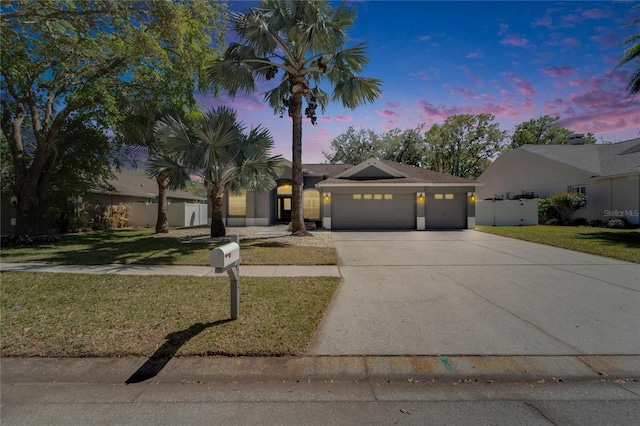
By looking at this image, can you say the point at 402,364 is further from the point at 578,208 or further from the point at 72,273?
the point at 578,208

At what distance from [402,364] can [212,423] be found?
188 cm

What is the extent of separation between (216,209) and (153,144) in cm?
463

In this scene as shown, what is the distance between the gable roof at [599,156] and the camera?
1733 centimetres

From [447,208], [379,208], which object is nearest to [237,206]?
[379,208]

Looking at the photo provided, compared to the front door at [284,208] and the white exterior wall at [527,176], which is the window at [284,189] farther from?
the white exterior wall at [527,176]

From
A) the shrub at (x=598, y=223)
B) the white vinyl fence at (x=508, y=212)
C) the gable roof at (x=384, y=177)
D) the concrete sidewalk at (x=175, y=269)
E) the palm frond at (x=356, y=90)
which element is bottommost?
the concrete sidewalk at (x=175, y=269)

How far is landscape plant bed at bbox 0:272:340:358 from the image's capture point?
326 cm

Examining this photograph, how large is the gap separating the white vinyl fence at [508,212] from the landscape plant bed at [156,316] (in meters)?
18.2

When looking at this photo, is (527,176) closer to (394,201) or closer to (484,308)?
(394,201)

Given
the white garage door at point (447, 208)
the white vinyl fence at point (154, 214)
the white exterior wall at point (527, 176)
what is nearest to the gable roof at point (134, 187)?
the white vinyl fence at point (154, 214)

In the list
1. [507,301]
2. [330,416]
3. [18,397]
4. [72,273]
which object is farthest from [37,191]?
[507,301]

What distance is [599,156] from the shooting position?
67.5 feet

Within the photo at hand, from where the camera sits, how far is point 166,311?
4230 mm

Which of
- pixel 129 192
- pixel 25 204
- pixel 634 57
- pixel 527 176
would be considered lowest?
pixel 25 204
